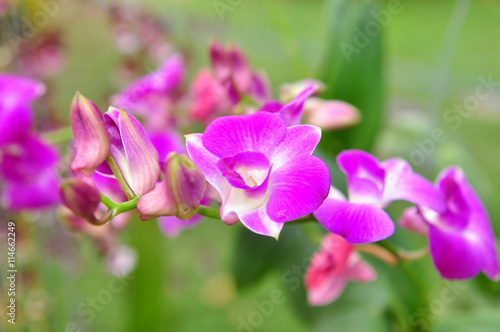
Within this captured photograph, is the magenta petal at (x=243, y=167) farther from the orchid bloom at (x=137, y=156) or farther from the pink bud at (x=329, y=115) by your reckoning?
the pink bud at (x=329, y=115)

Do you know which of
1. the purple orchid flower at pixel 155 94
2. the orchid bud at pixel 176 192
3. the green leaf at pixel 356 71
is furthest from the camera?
the green leaf at pixel 356 71

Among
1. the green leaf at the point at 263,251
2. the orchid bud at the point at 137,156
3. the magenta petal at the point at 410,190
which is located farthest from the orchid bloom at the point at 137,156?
the green leaf at the point at 263,251

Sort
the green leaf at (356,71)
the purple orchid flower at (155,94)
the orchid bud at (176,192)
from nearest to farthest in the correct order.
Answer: the orchid bud at (176,192) → the purple orchid flower at (155,94) → the green leaf at (356,71)

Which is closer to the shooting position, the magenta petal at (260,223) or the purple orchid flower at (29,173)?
the magenta petal at (260,223)

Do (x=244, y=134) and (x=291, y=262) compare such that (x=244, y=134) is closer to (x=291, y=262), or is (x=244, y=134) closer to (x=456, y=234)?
(x=456, y=234)

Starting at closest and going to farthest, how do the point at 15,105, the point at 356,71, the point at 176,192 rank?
the point at 176,192 → the point at 15,105 → the point at 356,71

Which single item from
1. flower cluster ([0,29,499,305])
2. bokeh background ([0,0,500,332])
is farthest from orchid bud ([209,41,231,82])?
bokeh background ([0,0,500,332])

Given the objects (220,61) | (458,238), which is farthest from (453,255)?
(220,61)

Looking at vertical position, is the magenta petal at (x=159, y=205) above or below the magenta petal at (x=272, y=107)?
below
